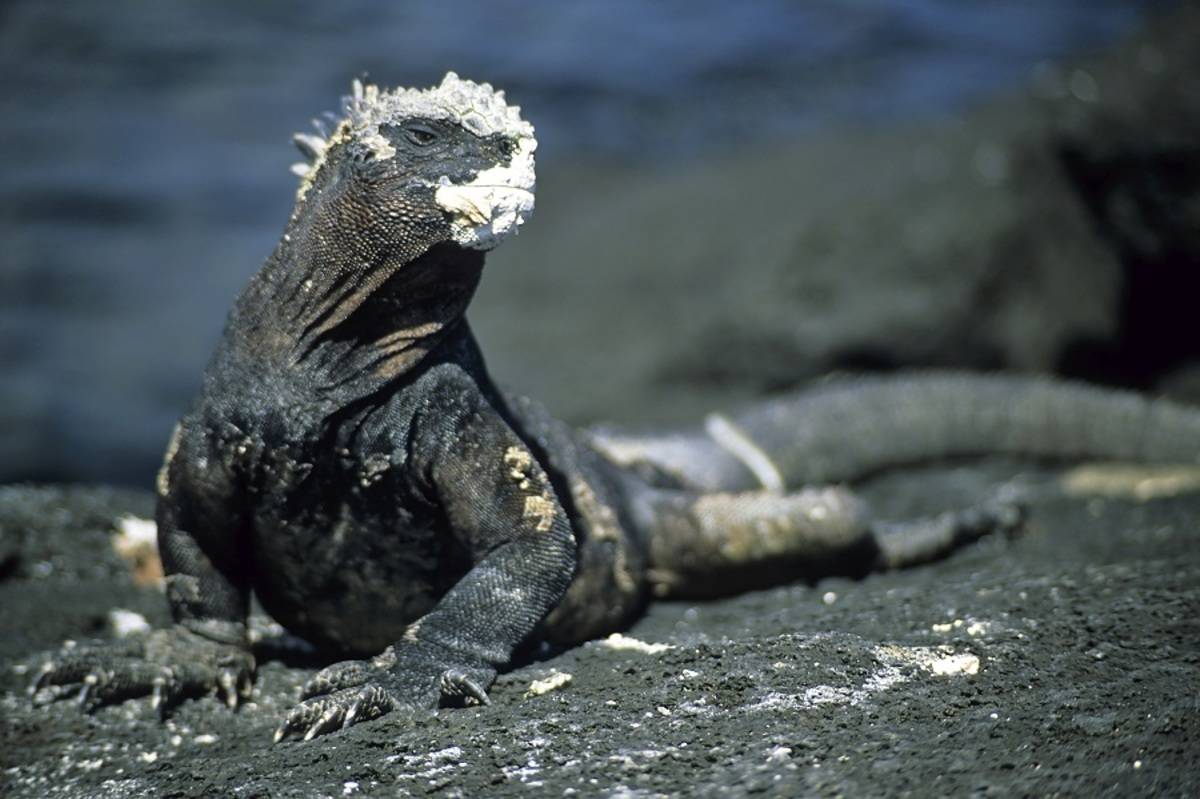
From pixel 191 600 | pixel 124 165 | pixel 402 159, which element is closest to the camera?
pixel 402 159

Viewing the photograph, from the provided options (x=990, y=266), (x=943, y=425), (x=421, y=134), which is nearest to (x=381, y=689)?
(x=421, y=134)

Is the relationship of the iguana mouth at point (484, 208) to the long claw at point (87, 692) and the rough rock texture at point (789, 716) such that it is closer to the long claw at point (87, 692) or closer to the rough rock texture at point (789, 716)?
the rough rock texture at point (789, 716)

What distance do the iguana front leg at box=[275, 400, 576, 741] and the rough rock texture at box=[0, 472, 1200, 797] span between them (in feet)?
0.30

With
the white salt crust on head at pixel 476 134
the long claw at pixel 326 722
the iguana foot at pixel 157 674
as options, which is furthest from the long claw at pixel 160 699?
the white salt crust on head at pixel 476 134

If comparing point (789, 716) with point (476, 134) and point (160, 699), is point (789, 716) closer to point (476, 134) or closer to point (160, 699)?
point (476, 134)

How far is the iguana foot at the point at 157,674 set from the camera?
12.9ft

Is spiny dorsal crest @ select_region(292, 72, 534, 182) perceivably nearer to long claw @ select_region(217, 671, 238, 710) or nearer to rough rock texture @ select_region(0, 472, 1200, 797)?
rough rock texture @ select_region(0, 472, 1200, 797)

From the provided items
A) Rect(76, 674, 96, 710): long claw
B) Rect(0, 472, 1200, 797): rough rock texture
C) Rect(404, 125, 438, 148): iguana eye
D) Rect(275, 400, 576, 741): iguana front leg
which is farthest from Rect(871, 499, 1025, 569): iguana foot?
Rect(76, 674, 96, 710): long claw

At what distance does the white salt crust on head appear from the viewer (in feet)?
11.0

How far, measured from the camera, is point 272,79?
51.7 feet

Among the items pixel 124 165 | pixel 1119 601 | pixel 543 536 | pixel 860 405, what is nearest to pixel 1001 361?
pixel 860 405

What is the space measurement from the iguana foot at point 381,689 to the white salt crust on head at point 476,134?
1.05 m

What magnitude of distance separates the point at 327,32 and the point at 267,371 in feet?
46.1

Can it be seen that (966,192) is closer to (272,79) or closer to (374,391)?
(374,391)
